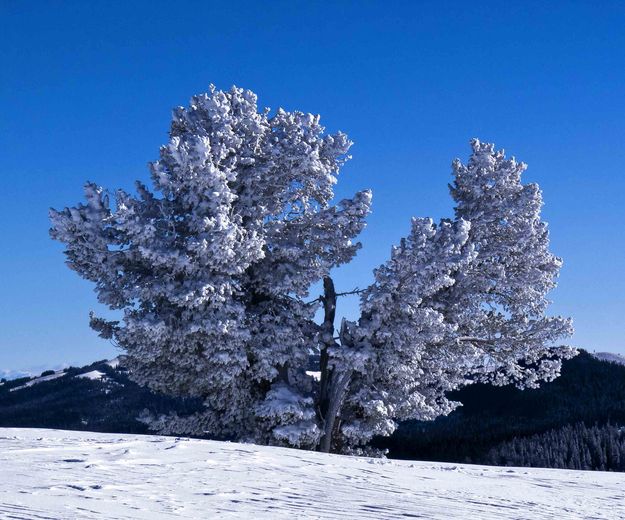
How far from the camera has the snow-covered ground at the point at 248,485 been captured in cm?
669

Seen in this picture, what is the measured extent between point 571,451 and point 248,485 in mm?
23497

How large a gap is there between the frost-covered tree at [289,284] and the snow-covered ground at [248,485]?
744cm

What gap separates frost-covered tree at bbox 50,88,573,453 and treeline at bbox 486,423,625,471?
18.2 feet

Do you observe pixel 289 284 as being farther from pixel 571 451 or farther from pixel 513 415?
pixel 513 415

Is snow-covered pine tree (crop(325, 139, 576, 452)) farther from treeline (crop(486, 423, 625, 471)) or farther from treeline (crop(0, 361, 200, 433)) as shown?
treeline (crop(0, 361, 200, 433))

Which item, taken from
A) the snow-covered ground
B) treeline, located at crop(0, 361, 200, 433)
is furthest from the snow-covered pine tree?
treeline, located at crop(0, 361, 200, 433)

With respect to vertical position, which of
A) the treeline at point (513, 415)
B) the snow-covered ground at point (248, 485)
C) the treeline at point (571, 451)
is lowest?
the snow-covered ground at point (248, 485)

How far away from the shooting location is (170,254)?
18781 mm

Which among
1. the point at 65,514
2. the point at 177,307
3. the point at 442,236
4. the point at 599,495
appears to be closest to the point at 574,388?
the point at 442,236

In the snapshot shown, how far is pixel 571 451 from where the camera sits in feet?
92.2

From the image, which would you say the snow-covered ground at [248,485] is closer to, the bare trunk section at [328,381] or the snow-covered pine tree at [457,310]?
the snow-covered pine tree at [457,310]

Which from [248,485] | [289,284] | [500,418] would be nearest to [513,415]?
[500,418]

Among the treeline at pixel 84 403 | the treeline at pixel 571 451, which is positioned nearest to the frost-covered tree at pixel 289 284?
the treeline at pixel 571 451

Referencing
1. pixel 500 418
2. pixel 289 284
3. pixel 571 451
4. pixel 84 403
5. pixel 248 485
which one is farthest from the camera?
pixel 84 403
